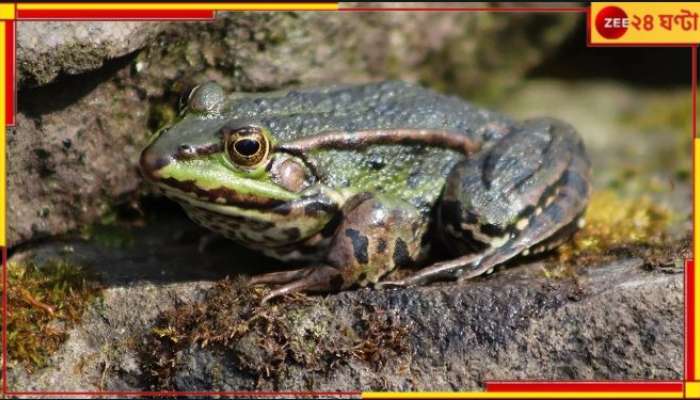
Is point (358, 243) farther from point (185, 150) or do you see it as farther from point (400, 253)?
point (185, 150)

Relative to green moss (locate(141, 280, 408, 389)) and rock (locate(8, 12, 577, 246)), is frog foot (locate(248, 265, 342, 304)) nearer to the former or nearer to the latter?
green moss (locate(141, 280, 408, 389))

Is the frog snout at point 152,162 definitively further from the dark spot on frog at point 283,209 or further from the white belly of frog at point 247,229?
the dark spot on frog at point 283,209

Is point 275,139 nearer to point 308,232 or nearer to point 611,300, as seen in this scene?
point 308,232

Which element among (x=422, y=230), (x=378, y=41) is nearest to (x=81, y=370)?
(x=422, y=230)

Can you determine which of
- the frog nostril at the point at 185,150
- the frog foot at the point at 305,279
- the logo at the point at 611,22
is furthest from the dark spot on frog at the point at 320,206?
the logo at the point at 611,22

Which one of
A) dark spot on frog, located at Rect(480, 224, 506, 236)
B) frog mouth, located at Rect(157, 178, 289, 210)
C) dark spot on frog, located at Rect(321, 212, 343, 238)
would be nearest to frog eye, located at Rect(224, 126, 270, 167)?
frog mouth, located at Rect(157, 178, 289, 210)

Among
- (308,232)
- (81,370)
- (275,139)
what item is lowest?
(81,370)
